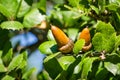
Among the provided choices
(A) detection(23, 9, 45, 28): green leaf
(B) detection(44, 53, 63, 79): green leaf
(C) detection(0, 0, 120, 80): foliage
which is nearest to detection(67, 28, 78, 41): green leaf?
(C) detection(0, 0, 120, 80): foliage

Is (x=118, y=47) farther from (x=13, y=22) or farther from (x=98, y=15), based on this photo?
(x=13, y=22)

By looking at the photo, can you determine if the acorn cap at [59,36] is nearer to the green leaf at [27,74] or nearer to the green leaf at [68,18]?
the green leaf at [27,74]

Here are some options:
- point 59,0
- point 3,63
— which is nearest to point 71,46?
point 3,63

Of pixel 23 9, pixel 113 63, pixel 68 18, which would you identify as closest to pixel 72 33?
pixel 68 18

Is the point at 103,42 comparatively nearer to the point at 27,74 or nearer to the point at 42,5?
the point at 27,74

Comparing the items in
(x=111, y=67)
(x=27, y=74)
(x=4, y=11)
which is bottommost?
(x=27, y=74)

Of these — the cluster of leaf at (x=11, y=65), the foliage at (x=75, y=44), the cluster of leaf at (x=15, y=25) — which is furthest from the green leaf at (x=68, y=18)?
the cluster of leaf at (x=11, y=65)

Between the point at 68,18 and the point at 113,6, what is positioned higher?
the point at 113,6

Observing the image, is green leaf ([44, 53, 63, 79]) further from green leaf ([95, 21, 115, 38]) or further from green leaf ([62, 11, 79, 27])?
green leaf ([62, 11, 79, 27])

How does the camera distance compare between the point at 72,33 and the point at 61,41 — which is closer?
the point at 61,41
